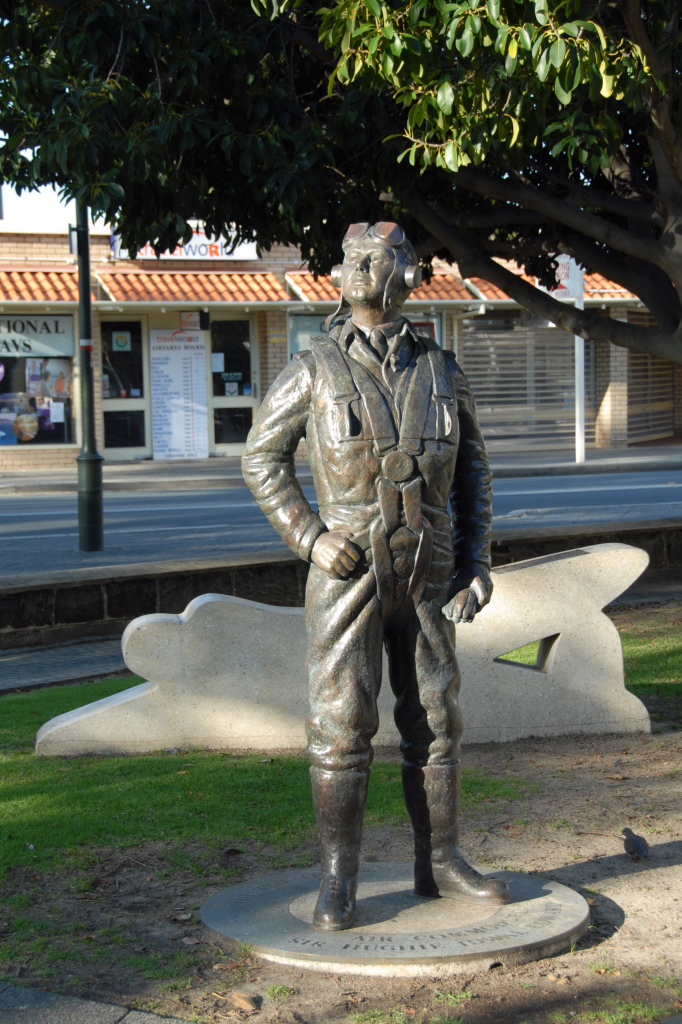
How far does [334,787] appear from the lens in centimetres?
333

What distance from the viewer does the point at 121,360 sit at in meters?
23.0

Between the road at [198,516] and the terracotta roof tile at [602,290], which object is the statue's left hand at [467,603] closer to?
the road at [198,516]

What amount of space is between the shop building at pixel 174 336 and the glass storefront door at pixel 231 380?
3 centimetres

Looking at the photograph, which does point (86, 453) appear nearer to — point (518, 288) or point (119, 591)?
point (119, 591)

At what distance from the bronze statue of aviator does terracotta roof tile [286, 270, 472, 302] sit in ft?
63.1

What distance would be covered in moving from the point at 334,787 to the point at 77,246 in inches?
372

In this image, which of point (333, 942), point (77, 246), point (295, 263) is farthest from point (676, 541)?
point (295, 263)

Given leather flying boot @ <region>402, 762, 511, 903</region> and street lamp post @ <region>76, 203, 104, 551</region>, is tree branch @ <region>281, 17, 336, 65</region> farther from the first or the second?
leather flying boot @ <region>402, 762, 511, 903</region>

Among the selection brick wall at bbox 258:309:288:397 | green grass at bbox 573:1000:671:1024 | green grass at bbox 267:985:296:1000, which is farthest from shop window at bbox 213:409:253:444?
green grass at bbox 573:1000:671:1024

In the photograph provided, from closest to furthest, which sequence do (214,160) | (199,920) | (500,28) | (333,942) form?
(333,942), (199,920), (500,28), (214,160)

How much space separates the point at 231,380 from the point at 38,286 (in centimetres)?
439

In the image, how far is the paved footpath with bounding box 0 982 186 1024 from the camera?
2.93m

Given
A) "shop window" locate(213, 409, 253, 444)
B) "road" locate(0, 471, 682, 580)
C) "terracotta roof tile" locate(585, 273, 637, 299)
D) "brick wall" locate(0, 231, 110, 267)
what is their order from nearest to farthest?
"road" locate(0, 471, 682, 580) < "brick wall" locate(0, 231, 110, 267) < "shop window" locate(213, 409, 253, 444) < "terracotta roof tile" locate(585, 273, 637, 299)

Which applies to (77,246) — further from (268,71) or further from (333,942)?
(333,942)
